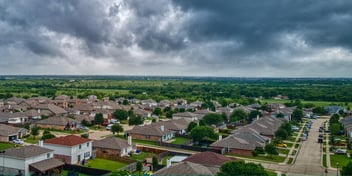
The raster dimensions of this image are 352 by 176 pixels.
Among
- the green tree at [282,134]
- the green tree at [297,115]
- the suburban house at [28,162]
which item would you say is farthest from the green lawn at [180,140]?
the green tree at [297,115]

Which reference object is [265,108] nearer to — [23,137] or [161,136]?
[161,136]

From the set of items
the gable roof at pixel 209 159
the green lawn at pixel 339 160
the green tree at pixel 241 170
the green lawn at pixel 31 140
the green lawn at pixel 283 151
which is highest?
the green tree at pixel 241 170

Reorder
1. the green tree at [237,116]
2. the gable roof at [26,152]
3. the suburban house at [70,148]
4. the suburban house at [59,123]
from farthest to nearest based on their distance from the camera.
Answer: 1. the green tree at [237,116]
2. the suburban house at [59,123]
3. the suburban house at [70,148]
4. the gable roof at [26,152]

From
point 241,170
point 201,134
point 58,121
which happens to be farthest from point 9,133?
point 241,170

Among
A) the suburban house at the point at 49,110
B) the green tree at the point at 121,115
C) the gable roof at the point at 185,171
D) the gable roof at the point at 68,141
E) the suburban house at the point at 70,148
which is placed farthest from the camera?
the suburban house at the point at 49,110

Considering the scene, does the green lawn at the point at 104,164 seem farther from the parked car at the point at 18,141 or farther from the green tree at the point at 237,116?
the green tree at the point at 237,116

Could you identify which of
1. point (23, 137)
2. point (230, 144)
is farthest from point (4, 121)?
point (230, 144)

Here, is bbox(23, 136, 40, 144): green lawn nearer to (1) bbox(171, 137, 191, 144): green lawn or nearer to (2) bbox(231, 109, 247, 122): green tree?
(1) bbox(171, 137, 191, 144): green lawn

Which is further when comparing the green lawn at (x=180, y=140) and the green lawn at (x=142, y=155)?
the green lawn at (x=180, y=140)
